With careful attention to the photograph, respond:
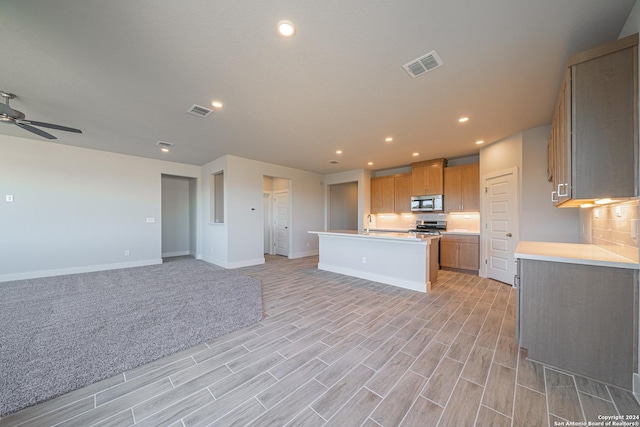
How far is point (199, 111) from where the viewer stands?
127 inches

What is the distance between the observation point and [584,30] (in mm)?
1838

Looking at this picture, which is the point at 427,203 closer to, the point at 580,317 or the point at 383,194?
the point at 383,194

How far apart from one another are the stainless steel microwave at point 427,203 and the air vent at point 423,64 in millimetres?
4158

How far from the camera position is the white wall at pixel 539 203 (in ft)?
11.8

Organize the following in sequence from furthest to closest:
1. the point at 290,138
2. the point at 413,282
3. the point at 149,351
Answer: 1. the point at 290,138
2. the point at 413,282
3. the point at 149,351

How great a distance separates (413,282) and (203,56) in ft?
13.8

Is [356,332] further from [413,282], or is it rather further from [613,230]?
[613,230]

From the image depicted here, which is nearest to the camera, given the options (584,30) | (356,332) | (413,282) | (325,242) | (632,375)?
(632,375)

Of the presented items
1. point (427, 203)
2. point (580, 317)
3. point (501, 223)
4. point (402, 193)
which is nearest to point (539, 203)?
point (501, 223)

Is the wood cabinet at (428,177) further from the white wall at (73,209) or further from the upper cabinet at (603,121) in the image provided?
the white wall at (73,209)

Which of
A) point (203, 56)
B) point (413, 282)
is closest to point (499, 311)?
point (413, 282)

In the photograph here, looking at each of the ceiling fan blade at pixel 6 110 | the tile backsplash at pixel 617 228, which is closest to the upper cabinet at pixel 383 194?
the tile backsplash at pixel 617 228

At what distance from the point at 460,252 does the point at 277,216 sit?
18.1 feet

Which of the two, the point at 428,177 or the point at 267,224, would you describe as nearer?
the point at 428,177
